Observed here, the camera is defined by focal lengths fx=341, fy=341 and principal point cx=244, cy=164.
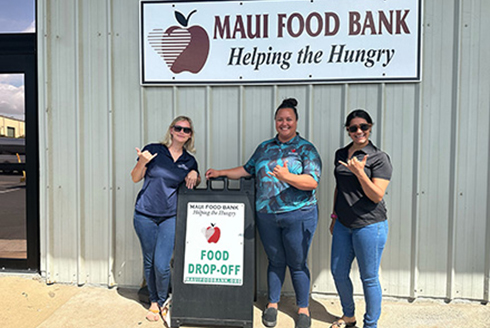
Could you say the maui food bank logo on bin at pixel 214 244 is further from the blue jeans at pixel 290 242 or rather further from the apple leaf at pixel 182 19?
the apple leaf at pixel 182 19

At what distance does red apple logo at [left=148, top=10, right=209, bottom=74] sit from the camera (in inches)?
131

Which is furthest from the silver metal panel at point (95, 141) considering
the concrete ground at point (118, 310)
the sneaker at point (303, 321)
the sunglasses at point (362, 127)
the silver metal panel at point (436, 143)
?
the silver metal panel at point (436, 143)

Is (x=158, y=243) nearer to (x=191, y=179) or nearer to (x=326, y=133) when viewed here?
(x=191, y=179)

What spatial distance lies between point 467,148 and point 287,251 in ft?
6.46

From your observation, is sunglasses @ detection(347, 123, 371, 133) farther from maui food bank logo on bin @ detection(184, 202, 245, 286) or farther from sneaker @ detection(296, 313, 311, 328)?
→ sneaker @ detection(296, 313, 311, 328)

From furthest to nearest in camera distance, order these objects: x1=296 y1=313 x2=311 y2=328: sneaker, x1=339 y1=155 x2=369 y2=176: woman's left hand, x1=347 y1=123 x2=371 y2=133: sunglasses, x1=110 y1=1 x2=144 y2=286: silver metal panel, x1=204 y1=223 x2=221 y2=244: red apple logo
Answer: x1=110 y1=1 x2=144 y2=286: silver metal panel, x1=204 y1=223 x2=221 y2=244: red apple logo, x1=296 y1=313 x2=311 y2=328: sneaker, x1=347 y1=123 x2=371 y2=133: sunglasses, x1=339 y1=155 x2=369 y2=176: woman's left hand

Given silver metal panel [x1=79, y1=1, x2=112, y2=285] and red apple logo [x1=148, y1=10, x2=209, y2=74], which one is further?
silver metal panel [x1=79, y1=1, x2=112, y2=285]

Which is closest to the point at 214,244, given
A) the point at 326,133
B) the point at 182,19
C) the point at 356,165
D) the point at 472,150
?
the point at 356,165

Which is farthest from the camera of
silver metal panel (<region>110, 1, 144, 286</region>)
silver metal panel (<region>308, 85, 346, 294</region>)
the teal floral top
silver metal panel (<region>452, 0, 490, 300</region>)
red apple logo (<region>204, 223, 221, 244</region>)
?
silver metal panel (<region>110, 1, 144, 286</region>)

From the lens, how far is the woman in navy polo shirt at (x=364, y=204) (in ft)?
7.84

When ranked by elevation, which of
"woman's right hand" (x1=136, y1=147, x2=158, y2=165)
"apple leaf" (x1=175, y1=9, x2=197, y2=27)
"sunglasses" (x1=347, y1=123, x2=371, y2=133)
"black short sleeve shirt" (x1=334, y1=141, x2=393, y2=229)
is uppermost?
"apple leaf" (x1=175, y1=9, x2=197, y2=27)

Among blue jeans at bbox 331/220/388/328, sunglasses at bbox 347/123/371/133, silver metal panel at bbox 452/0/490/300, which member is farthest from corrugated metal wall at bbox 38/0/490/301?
sunglasses at bbox 347/123/371/133

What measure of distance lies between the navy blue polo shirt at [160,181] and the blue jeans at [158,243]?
2.9 inches

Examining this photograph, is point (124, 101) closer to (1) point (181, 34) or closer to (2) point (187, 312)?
(1) point (181, 34)
